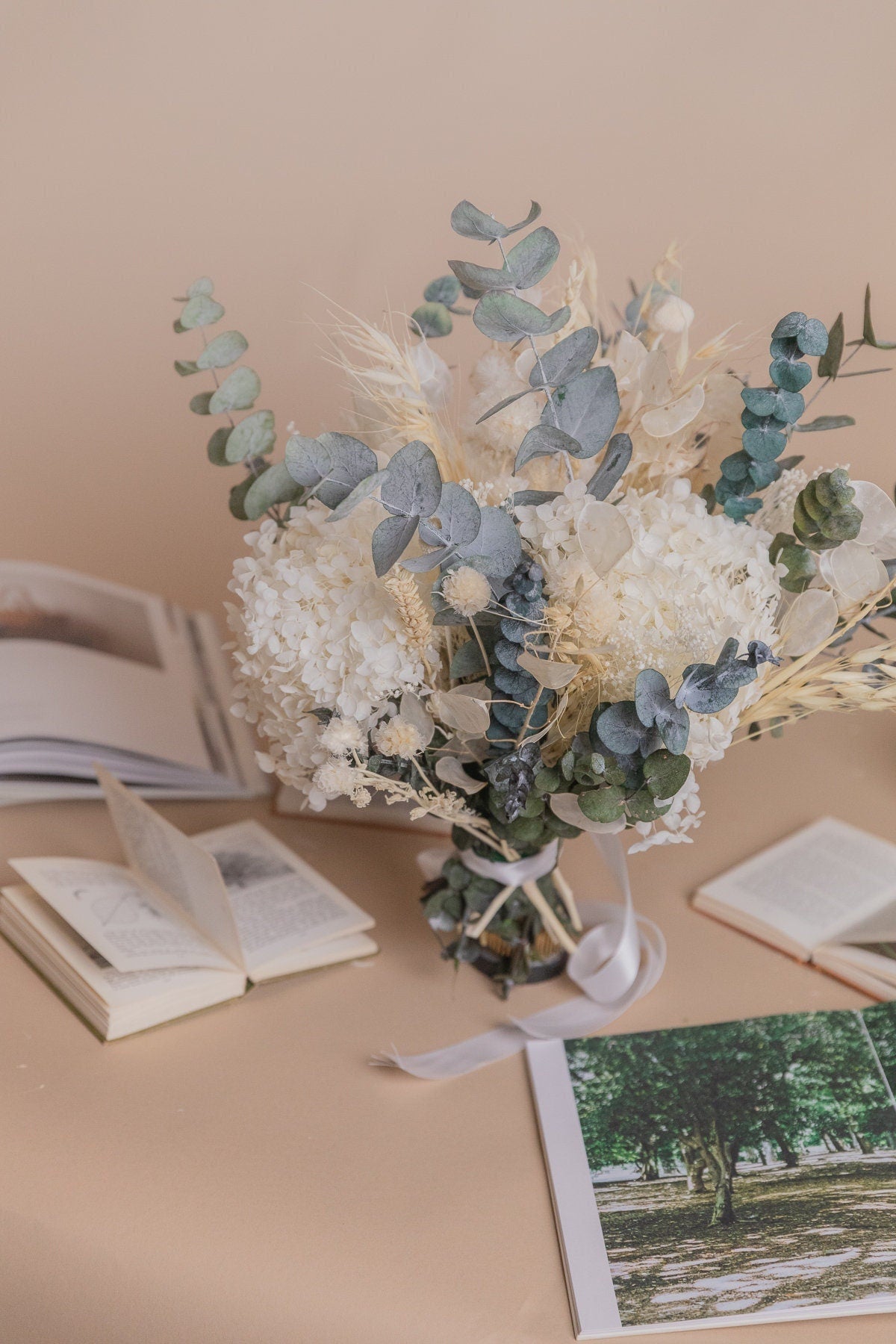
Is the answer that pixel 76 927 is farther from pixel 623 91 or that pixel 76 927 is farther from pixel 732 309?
pixel 623 91

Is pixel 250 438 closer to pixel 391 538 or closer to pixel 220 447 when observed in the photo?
pixel 220 447

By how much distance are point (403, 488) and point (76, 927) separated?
579mm

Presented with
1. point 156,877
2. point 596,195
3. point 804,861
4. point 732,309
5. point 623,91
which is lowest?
point 804,861

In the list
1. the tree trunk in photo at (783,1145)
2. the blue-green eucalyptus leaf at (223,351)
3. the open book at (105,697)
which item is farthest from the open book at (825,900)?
the blue-green eucalyptus leaf at (223,351)

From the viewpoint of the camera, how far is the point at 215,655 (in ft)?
5.42

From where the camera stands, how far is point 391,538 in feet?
2.50

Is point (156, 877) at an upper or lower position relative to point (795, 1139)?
upper

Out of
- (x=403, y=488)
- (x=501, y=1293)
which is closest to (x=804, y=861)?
→ (x=501, y=1293)

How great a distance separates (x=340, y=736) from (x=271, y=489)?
0.75ft

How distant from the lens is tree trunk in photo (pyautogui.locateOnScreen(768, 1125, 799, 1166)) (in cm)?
89

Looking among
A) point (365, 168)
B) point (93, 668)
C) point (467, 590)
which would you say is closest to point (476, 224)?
point (467, 590)

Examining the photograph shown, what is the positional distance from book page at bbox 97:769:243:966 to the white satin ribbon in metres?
0.19

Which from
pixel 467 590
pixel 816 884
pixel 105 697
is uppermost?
pixel 467 590

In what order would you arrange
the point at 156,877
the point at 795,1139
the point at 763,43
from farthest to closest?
the point at 763,43
the point at 156,877
the point at 795,1139
